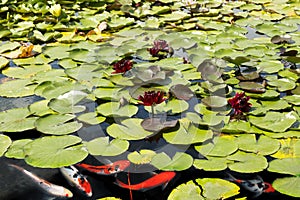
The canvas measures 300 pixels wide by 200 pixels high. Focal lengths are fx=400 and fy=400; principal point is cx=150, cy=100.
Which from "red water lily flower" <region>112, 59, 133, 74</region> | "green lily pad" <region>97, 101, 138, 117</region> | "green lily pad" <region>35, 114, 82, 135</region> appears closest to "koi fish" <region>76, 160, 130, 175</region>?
"green lily pad" <region>35, 114, 82, 135</region>

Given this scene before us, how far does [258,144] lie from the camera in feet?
5.32

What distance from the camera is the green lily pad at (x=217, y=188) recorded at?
1354 mm

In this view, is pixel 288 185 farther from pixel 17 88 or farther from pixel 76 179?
pixel 17 88

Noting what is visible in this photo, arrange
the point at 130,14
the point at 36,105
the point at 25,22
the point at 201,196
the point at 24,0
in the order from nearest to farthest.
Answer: the point at 201,196 < the point at 36,105 < the point at 25,22 < the point at 130,14 < the point at 24,0

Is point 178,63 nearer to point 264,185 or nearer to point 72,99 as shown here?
point 72,99

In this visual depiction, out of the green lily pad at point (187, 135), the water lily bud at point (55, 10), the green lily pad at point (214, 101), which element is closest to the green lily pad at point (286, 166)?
the green lily pad at point (187, 135)

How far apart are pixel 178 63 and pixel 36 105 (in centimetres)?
88

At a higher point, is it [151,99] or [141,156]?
[151,99]

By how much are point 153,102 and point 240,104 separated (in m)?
0.40

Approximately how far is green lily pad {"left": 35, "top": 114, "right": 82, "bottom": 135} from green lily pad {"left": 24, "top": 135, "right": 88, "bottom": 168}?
1.9 inches

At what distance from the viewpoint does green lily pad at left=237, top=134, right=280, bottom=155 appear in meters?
1.58

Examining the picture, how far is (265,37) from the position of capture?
9.25 ft

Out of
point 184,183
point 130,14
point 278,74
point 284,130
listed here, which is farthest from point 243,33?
point 184,183

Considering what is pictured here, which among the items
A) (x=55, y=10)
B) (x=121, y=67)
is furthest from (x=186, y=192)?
(x=55, y=10)
